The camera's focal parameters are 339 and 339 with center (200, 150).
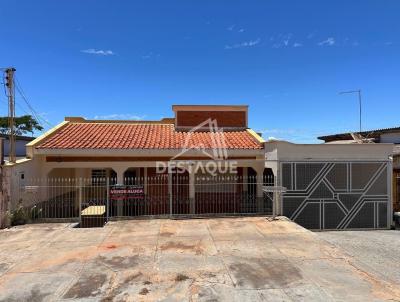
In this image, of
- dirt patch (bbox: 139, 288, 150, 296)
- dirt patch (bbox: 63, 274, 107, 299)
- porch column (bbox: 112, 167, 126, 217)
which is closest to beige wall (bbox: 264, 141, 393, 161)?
porch column (bbox: 112, 167, 126, 217)

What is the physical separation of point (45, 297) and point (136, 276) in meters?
1.65

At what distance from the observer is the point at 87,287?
6.23m

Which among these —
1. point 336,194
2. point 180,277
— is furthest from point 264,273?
point 336,194

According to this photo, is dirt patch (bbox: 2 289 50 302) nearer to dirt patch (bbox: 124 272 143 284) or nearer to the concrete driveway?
the concrete driveway

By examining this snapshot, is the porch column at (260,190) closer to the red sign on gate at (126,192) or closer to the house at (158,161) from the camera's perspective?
the house at (158,161)

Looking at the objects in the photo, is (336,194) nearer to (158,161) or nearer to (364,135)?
(158,161)

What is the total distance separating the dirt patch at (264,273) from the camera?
637 cm

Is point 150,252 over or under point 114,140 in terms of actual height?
under

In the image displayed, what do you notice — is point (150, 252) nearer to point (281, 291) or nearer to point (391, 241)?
point (281, 291)

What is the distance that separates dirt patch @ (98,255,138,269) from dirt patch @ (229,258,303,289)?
7.13ft

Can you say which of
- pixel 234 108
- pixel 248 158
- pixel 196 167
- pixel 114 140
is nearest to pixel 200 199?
pixel 196 167

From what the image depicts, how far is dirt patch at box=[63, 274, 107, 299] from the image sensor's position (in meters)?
5.91

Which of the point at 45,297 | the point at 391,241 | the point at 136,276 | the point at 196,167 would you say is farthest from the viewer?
the point at 196,167

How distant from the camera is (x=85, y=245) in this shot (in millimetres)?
8906
